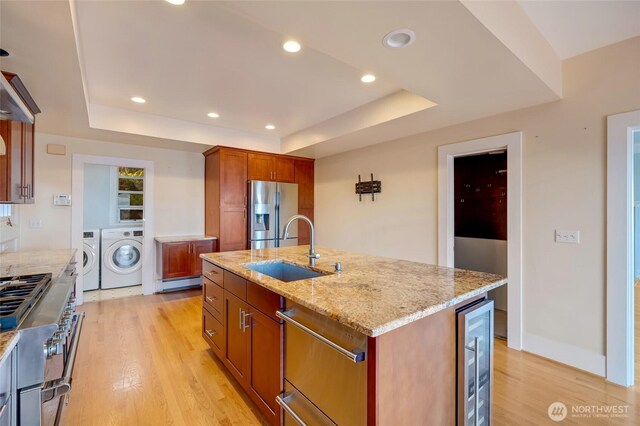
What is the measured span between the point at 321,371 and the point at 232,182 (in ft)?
11.7

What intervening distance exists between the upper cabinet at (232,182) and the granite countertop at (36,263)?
1.79 metres

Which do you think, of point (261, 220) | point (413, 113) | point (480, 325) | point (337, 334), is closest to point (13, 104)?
point (337, 334)

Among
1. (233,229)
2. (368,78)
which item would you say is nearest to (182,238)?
(233,229)

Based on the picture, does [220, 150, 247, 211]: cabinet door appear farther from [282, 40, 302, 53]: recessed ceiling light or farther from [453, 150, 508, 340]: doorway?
[453, 150, 508, 340]: doorway

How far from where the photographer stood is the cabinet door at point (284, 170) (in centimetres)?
488

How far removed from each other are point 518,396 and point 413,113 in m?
2.47

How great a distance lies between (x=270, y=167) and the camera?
A: 4.80 m

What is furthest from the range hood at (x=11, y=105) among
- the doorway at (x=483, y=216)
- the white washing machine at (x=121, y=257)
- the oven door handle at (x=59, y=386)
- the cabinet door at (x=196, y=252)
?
the doorway at (x=483, y=216)

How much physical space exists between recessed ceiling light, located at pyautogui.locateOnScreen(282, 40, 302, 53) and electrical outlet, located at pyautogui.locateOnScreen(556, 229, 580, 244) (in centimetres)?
266

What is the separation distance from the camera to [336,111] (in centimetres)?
365

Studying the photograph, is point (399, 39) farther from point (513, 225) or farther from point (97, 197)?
point (97, 197)

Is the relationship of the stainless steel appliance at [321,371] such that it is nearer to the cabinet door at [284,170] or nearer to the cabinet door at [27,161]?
the cabinet door at [27,161]

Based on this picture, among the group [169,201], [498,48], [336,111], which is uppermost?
[336,111]

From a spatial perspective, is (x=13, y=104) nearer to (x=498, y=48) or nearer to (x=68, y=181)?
(x=498, y=48)
